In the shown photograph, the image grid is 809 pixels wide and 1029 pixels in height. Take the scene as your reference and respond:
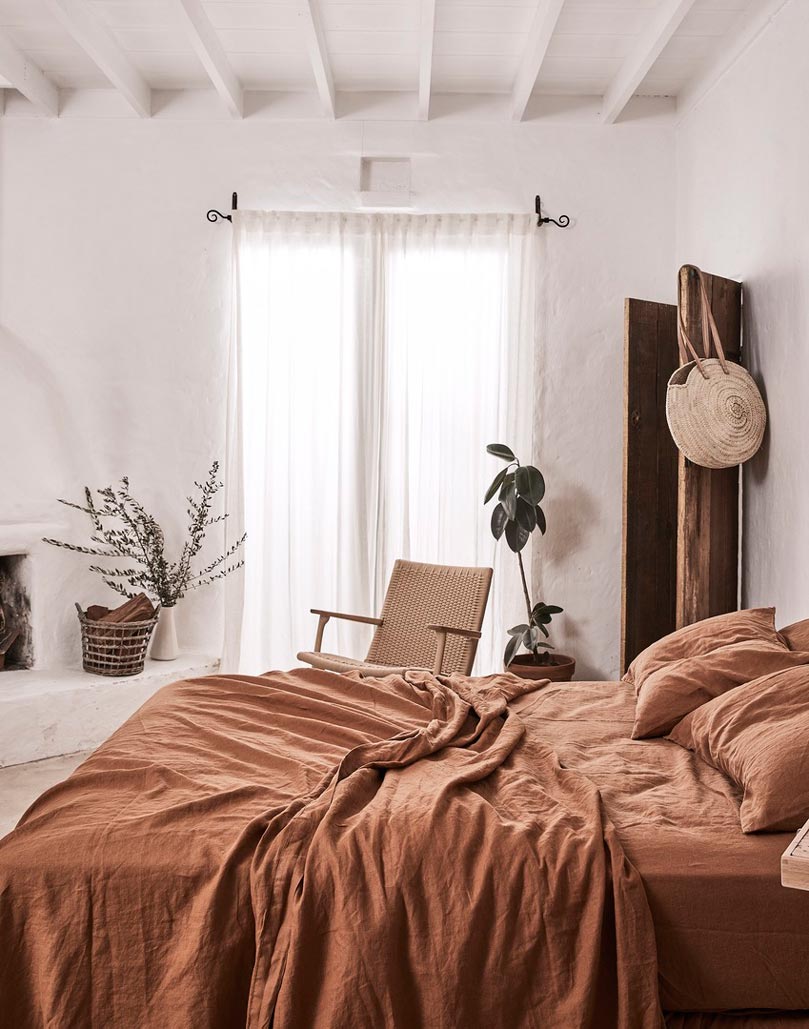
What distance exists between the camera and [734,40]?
154 inches

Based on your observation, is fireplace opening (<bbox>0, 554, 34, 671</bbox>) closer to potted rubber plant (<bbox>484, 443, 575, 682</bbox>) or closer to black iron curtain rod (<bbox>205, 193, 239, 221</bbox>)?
black iron curtain rod (<bbox>205, 193, 239, 221</bbox>)

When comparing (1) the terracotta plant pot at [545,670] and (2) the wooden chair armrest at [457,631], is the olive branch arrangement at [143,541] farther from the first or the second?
(1) the terracotta plant pot at [545,670]

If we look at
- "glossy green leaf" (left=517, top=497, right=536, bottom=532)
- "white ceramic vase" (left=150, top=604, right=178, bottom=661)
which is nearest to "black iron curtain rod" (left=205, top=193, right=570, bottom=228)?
"glossy green leaf" (left=517, top=497, right=536, bottom=532)

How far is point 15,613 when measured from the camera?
461 centimetres

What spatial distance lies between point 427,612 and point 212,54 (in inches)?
103

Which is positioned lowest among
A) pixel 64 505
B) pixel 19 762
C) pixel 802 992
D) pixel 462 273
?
pixel 19 762

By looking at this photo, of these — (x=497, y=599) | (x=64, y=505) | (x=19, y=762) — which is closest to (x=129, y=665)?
(x=19, y=762)

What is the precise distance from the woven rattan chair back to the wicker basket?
1.09 metres

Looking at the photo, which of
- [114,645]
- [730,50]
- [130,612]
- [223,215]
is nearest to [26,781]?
[114,645]

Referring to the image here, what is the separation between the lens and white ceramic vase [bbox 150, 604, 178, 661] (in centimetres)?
463

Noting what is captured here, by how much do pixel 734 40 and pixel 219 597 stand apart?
3.48 metres

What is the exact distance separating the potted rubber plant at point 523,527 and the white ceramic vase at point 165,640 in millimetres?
1624

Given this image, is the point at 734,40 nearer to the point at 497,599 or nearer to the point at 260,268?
the point at 260,268

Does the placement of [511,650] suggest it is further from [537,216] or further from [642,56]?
[642,56]
